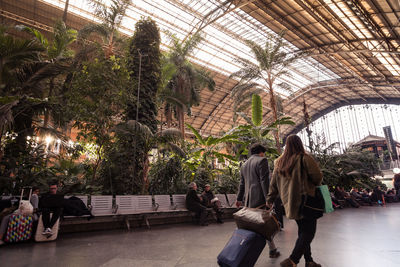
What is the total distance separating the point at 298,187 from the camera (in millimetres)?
2518

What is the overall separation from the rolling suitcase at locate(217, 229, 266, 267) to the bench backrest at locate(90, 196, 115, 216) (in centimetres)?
372

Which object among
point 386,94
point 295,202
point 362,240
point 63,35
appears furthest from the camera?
point 386,94

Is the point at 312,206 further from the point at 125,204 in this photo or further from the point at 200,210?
the point at 125,204

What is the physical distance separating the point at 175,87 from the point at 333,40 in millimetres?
14324

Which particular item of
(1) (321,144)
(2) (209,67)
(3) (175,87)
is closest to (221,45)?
(2) (209,67)

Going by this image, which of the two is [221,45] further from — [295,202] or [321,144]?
[295,202]

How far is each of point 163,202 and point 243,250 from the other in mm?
4397

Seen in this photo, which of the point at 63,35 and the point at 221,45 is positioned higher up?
the point at 221,45

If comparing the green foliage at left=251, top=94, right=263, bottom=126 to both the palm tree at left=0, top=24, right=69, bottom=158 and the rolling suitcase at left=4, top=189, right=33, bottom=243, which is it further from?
the rolling suitcase at left=4, top=189, right=33, bottom=243

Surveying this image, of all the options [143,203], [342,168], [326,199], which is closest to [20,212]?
[143,203]

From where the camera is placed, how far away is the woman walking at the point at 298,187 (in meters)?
2.47

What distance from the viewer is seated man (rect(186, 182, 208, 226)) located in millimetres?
6117

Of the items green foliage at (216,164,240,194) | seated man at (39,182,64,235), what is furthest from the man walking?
green foliage at (216,164,240,194)

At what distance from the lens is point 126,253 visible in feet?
10.8
